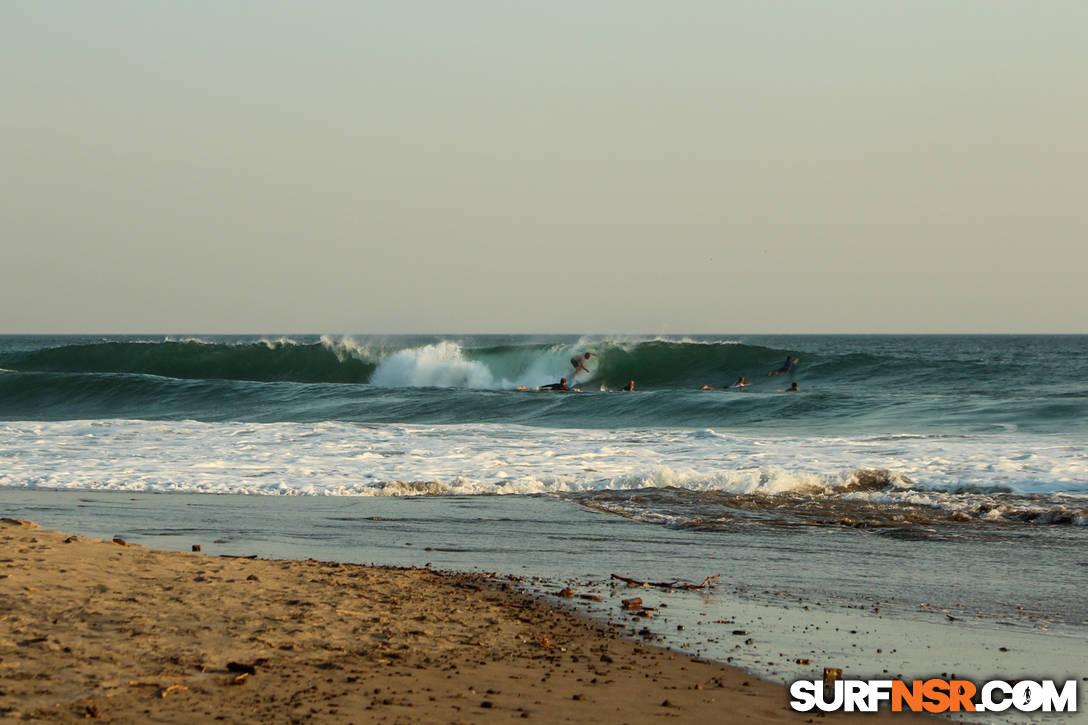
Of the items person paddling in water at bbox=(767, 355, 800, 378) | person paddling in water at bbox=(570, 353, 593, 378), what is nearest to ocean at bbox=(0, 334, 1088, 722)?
person paddling in water at bbox=(767, 355, 800, 378)

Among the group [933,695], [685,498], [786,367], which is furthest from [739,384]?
[933,695]

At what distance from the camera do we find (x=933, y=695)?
13.0ft

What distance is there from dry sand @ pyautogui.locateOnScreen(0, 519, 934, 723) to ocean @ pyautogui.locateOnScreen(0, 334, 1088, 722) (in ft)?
1.82

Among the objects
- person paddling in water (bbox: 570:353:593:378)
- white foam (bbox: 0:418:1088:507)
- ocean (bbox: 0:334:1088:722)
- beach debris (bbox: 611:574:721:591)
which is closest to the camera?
ocean (bbox: 0:334:1088:722)

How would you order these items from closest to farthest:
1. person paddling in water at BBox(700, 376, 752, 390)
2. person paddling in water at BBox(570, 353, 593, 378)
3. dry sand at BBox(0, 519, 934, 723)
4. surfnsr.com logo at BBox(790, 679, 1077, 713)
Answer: dry sand at BBox(0, 519, 934, 723) < surfnsr.com logo at BBox(790, 679, 1077, 713) < person paddling in water at BBox(700, 376, 752, 390) < person paddling in water at BBox(570, 353, 593, 378)

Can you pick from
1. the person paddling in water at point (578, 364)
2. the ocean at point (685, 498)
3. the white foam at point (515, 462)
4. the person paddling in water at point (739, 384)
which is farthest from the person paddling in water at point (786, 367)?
the white foam at point (515, 462)

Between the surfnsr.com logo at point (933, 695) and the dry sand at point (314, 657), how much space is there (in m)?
0.11

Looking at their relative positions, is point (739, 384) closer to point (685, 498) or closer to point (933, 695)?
point (685, 498)

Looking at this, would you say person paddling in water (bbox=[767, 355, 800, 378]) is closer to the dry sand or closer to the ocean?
the ocean

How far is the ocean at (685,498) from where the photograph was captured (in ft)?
18.0

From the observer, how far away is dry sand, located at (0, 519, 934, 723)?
3.51 m

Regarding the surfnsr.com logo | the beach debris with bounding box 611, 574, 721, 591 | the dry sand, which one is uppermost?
the dry sand

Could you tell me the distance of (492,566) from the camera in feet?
21.8

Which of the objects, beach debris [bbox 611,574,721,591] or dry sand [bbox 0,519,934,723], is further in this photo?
beach debris [bbox 611,574,721,591]
